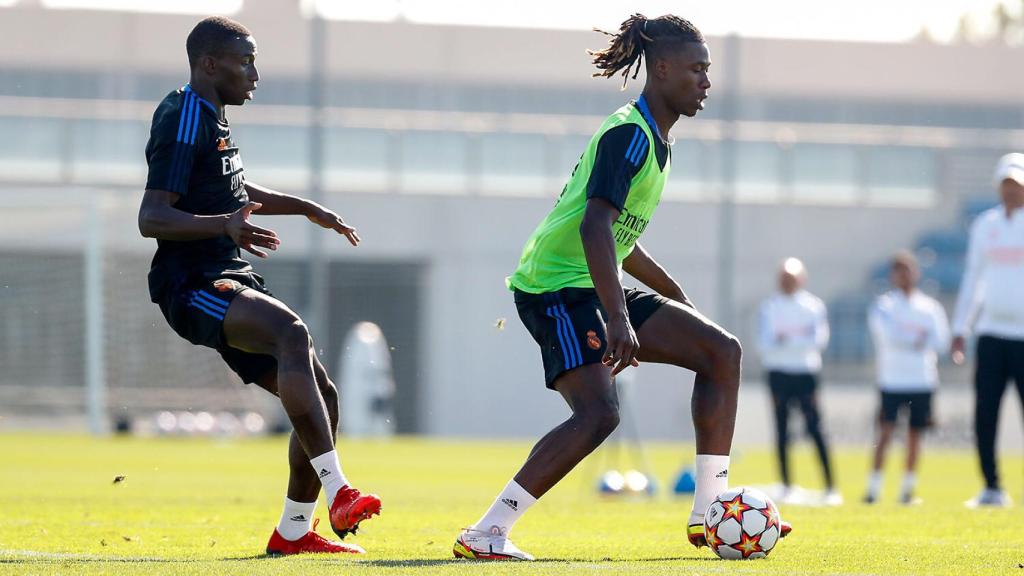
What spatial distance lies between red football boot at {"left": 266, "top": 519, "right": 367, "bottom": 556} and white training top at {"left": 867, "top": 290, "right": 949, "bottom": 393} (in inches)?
373

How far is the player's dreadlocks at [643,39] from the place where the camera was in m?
6.46

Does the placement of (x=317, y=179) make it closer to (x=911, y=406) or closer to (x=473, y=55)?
(x=473, y=55)

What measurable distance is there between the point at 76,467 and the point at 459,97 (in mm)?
14873

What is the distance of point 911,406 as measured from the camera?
14.8m

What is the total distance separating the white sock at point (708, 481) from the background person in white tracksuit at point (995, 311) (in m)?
4.97

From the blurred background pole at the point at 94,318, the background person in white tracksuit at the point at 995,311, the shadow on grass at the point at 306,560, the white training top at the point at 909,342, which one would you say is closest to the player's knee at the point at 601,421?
the shadow on grass at the point at 306,560

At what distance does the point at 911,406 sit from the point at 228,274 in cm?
981

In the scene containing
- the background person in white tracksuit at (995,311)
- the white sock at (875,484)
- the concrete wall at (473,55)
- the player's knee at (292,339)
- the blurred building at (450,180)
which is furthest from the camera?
the concrete wall at (473,55)

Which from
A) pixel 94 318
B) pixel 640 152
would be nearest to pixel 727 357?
Result: pixel 640 152

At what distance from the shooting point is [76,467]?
16594 mm

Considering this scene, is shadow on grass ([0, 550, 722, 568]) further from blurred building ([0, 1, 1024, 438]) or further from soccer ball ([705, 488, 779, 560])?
blurred building ([0, 1, 1024, 438])

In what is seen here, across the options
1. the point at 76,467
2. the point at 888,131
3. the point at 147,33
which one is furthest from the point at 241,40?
the point at 888,131

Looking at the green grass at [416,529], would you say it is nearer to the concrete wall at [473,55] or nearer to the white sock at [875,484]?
the white sock at [875,484]

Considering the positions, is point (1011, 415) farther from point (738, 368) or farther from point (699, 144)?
point (738, 368)
